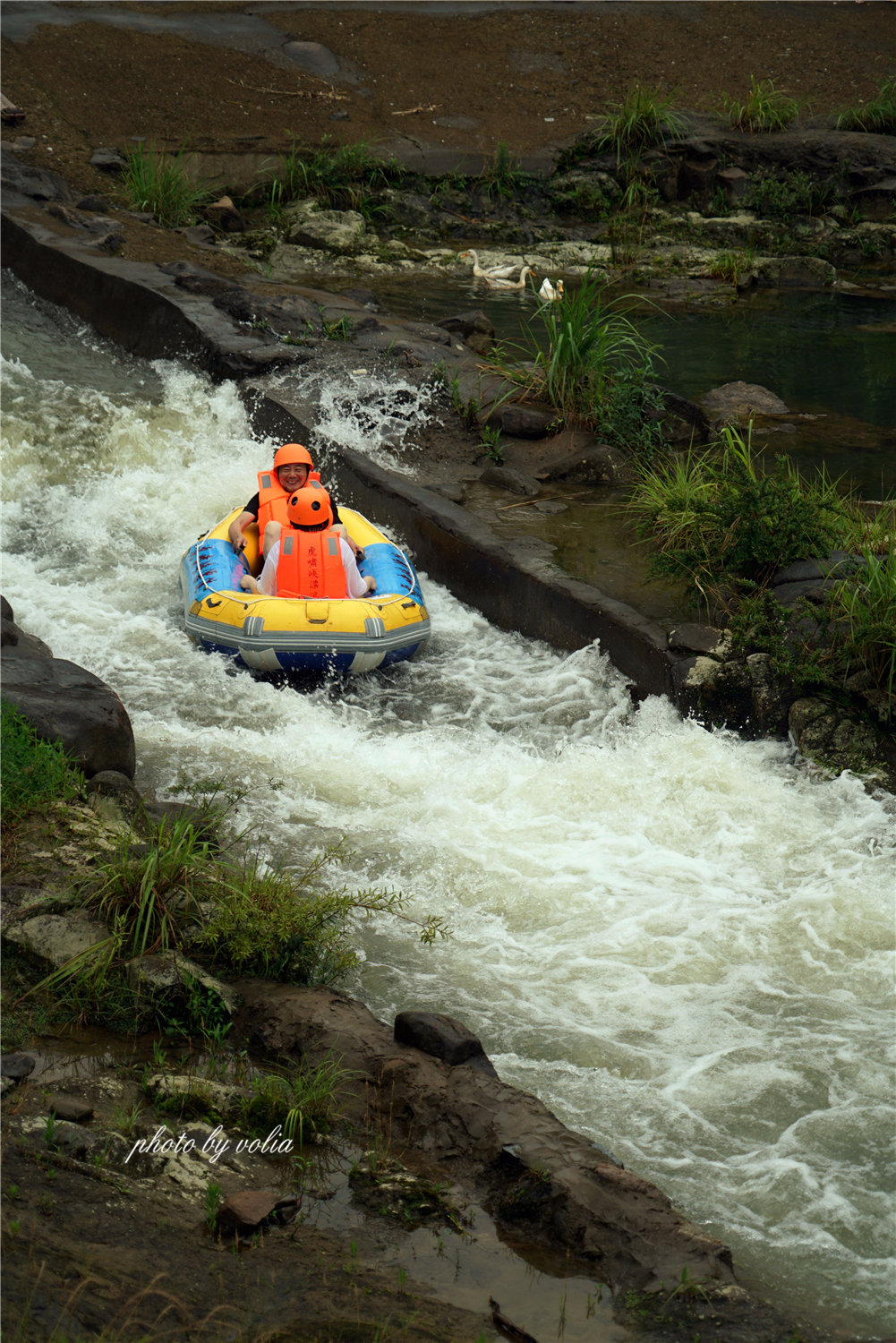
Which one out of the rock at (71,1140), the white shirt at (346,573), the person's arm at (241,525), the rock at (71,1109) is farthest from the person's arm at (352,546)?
the rock at (71,1140)

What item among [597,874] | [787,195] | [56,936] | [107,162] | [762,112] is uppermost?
[762,112]

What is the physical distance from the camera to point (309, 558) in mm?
6168

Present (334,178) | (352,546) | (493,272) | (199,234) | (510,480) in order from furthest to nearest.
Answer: (334,178)
(493,272)
(199,234)
(510,480)
(352,546)

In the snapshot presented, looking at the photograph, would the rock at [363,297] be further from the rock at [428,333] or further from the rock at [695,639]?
the rock at [695,639]

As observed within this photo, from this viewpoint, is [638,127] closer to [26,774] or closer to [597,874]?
[597,874]

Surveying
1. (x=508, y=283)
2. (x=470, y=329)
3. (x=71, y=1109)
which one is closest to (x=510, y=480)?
(x=470, y=329)

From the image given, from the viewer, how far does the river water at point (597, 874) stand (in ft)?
10.8

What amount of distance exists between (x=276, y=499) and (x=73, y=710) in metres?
2.32

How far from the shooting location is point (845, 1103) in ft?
11.5

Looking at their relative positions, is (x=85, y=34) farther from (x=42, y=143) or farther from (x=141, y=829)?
(x=141, y=829)

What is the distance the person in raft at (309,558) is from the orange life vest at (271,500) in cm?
20

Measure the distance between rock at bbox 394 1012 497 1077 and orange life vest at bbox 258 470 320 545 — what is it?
138 inches

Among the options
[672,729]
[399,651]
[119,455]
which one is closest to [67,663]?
[399,651]

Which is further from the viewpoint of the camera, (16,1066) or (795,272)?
(795,272)
